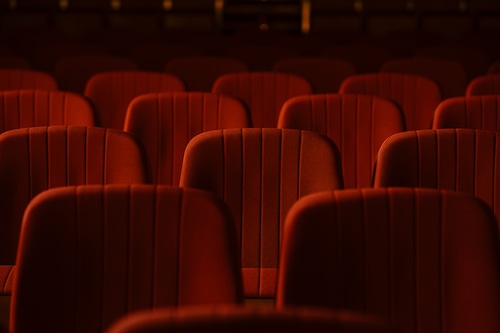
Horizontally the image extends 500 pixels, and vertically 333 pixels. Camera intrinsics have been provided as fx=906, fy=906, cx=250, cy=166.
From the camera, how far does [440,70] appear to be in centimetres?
480

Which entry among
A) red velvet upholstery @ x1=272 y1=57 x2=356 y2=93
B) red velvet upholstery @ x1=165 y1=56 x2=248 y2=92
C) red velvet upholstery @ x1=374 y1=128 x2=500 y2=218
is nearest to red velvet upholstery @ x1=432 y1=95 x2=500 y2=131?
red velvet upholstery @ x1=374 y1=128 x2=500 y2=218

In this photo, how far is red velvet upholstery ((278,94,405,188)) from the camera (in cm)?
328

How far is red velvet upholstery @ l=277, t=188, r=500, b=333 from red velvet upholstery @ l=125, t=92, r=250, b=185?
1.52 m

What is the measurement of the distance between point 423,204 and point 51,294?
0.78 meters

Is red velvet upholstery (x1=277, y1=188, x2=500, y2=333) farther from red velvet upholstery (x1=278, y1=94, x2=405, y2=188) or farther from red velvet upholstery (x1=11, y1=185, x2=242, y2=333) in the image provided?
red velvet upholstery (x1=278, y1=94, x2=405, y2=188)

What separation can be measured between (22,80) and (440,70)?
215cm

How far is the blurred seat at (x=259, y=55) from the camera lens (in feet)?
19.1

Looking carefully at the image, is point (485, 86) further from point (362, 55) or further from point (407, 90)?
point (362, 55)

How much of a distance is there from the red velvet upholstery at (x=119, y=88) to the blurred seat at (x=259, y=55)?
1.65m

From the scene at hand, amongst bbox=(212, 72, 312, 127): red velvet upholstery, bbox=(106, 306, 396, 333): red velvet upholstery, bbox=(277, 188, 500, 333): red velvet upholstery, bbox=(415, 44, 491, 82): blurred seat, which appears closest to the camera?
bbox=(106, 306, 396, 333): red velvet upholstery

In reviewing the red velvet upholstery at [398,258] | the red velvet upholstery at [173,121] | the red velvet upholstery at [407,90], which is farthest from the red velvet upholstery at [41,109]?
the red velvet upholstery at [398,258]

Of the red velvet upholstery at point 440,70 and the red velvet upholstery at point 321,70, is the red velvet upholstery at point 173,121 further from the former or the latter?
the red velvet upholstery at point 440,70

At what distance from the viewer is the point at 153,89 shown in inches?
163

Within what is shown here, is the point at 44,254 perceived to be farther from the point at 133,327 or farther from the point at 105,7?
the point at 105,7
